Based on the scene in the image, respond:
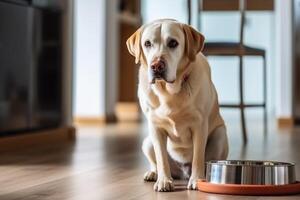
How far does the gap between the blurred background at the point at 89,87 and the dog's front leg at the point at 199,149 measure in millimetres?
178

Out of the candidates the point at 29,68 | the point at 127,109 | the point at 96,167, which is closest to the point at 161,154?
the point at 96,167

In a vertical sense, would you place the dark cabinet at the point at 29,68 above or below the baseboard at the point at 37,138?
above

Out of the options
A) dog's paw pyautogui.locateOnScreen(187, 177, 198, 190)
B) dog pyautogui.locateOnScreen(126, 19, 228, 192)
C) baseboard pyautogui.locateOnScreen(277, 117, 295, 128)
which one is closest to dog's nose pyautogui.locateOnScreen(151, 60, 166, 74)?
dog pyautogui.locateOnScreen(126, 19, 228, 192)

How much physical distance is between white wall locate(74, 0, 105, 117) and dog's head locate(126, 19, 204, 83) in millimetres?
3597

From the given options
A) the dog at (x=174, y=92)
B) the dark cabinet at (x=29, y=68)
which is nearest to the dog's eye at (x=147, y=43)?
the dog at (x=174, y=92)

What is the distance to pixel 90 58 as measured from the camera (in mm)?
5465

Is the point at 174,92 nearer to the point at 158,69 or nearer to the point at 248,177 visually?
the point at 158,69

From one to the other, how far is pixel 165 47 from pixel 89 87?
370 cm

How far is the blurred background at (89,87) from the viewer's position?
2891 mm

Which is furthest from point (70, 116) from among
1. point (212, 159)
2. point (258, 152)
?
point (212, 159)

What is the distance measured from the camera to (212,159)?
208 centimetres

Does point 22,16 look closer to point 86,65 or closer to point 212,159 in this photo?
point 212,159

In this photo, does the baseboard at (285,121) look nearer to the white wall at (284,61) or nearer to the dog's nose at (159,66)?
the white wall at (284,61)

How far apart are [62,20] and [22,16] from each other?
0.55m
